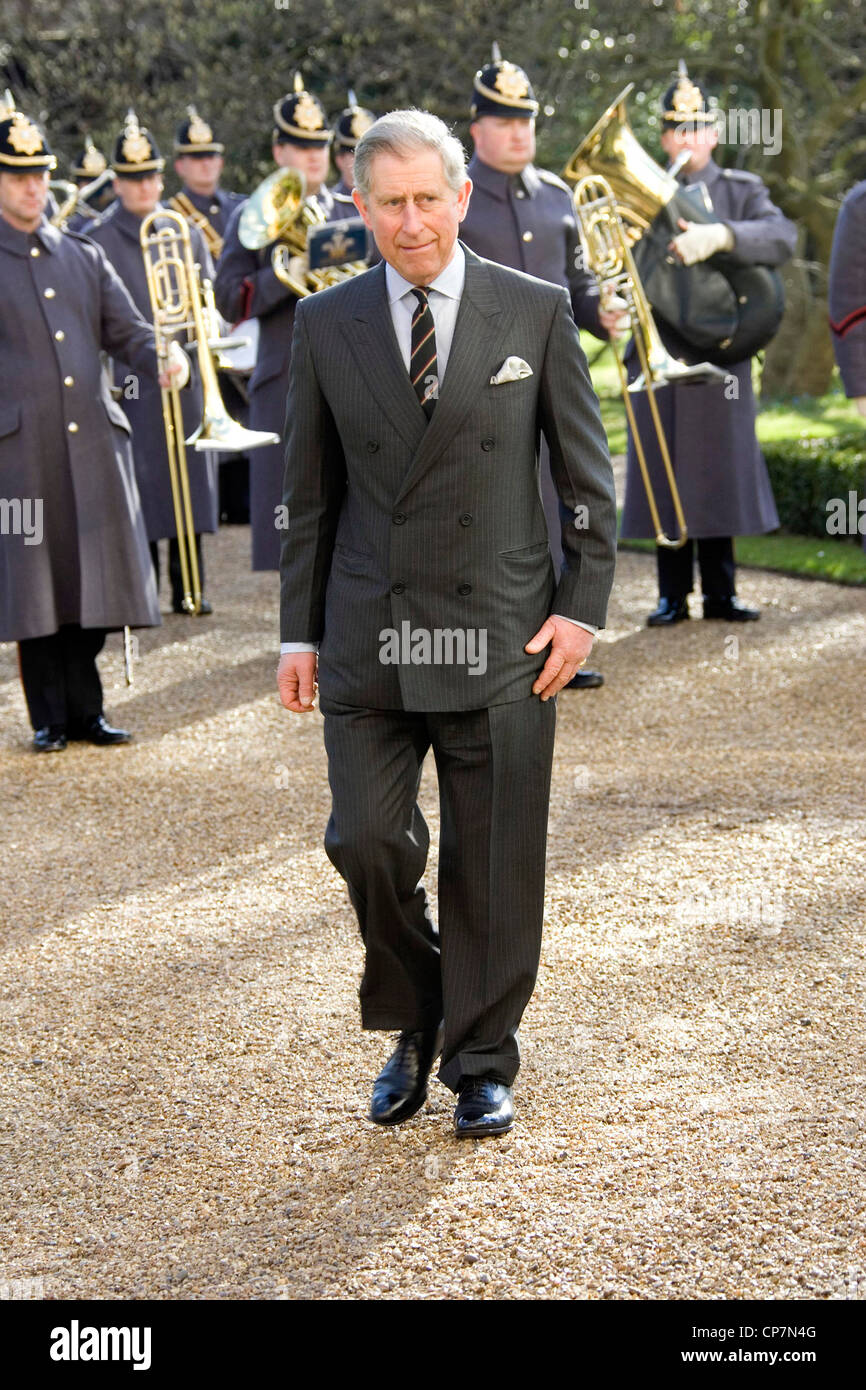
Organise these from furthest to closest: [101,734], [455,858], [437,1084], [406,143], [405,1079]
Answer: [101,734] → [437,1084] → [405,1079] → [455,858] → [406,143]

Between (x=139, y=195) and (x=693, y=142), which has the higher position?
(x=693, y=142)

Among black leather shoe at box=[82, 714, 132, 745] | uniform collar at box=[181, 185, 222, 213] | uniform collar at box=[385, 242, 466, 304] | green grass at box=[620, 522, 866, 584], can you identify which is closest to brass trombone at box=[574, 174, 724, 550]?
green grass at box=[620, 522, 866, 584]

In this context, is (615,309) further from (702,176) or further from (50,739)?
(50,739)

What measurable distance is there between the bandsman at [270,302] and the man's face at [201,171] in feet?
9.07

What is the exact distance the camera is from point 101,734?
669cm

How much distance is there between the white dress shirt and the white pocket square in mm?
99

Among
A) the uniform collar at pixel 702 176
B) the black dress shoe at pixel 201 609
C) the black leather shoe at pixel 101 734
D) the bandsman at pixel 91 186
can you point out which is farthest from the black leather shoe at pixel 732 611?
the bandsman at pixel 91 186

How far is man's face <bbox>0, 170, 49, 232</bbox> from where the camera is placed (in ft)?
20.2

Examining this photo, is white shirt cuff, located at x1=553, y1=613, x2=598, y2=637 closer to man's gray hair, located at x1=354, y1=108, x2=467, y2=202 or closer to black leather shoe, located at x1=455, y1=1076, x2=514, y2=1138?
man's gray hair, located at x1=354, y1=108, x2=467, y2=202

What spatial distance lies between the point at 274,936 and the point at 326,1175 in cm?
133

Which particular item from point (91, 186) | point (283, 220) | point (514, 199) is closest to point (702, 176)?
point (514, 199)

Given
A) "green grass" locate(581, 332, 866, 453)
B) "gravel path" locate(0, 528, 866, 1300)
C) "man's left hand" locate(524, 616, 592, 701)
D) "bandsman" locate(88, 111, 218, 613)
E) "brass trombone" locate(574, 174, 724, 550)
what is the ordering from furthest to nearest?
"green grass" locate(581, 332, 866, 453)
"bandsman" locate(88, 111, 218, 613)
"brass trombone" locate(574, 174, 724, 550)
"man's left hand" locate(524, 616, 592, 701)
"gravel path" locate(0, 528, 866, 1300)

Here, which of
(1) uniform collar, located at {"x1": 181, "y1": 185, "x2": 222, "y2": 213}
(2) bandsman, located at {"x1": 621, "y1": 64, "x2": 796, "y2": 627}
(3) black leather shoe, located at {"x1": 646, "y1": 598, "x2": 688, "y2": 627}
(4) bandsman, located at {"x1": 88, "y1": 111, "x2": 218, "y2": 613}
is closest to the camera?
(2) bandsman, located at {"x1": 621, "y1": 64, "x2": 796, "y2": 627}

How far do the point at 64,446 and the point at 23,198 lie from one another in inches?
33.5
